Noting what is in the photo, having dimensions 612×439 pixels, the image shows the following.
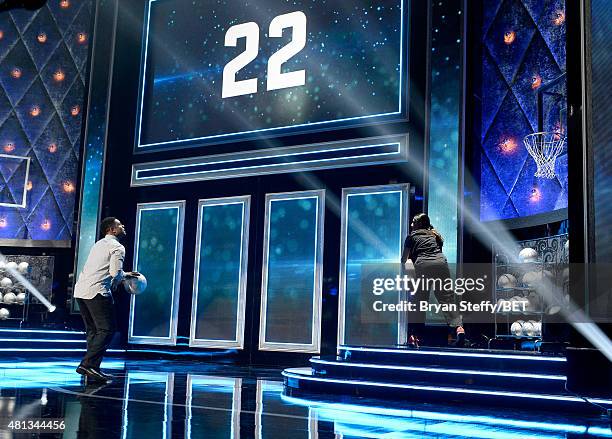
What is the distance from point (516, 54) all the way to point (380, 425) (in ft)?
17.5

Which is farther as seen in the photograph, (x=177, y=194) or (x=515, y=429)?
(x=177, y=194)

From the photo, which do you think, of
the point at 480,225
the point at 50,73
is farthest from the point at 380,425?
the point at 50,73

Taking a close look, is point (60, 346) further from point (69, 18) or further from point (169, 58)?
point (69, 18)

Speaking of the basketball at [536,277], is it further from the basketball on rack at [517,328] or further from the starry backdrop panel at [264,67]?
the starry backdrop panel at [264,67]

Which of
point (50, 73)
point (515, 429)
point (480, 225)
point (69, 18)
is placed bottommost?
point (515, 429)

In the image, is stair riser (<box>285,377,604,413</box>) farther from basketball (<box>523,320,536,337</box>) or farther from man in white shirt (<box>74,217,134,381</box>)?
basketball (<box>523,320,536,337</box>)

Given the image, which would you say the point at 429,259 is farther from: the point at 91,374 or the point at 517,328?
the point at 91,374

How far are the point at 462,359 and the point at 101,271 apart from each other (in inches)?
108

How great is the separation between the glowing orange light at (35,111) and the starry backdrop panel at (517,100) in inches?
262

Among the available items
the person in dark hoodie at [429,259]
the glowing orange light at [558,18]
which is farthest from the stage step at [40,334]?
the glowing orange light at [558,18]

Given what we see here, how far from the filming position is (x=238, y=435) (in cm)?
320

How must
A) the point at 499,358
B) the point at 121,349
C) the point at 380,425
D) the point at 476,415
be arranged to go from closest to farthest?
the point at 380,425 < the point at 476,415 < the point at 499,358 < the point at 121,349

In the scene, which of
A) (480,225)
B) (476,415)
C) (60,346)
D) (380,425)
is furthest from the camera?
(60,346)

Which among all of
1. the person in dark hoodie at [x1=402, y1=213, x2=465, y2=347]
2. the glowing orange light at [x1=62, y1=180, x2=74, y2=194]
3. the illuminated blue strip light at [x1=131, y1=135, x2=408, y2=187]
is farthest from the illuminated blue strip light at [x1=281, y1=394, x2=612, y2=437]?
the glowing orange light at [x1=62, y1=180, x2=74, y2=194]
